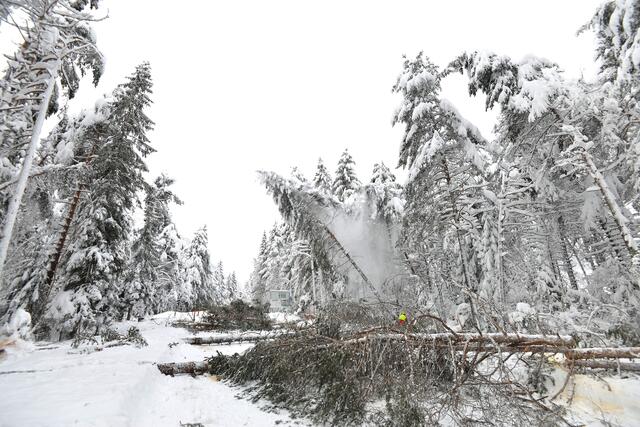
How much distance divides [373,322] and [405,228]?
256 inches

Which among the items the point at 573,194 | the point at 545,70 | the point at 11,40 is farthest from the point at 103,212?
the point at 573,194

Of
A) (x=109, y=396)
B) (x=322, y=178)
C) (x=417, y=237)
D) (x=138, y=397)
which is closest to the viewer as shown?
(x=109, y=396)

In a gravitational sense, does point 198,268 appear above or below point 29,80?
above

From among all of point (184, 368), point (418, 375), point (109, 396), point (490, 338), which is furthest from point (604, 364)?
point (184, 368)

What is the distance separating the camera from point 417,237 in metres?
Answer: 11.5

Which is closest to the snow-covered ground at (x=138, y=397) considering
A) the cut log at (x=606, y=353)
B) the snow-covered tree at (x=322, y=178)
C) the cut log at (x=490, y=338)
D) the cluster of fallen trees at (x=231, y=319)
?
the cut log at (x=606, y=353)

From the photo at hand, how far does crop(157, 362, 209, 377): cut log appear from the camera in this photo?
7.88 m

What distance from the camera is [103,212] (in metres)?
14.8

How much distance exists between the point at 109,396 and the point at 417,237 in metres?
9.38

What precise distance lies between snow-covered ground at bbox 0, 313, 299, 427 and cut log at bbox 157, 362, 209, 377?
0.17 meters

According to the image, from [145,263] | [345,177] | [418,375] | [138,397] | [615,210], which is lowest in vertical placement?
[138,397]

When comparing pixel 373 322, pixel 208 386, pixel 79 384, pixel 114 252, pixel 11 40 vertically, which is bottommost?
pixel 208 386

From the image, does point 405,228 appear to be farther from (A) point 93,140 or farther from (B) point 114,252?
(A) point 93,140

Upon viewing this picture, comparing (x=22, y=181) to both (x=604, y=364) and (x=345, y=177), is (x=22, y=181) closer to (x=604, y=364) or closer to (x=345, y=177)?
(x=604, y=364)
